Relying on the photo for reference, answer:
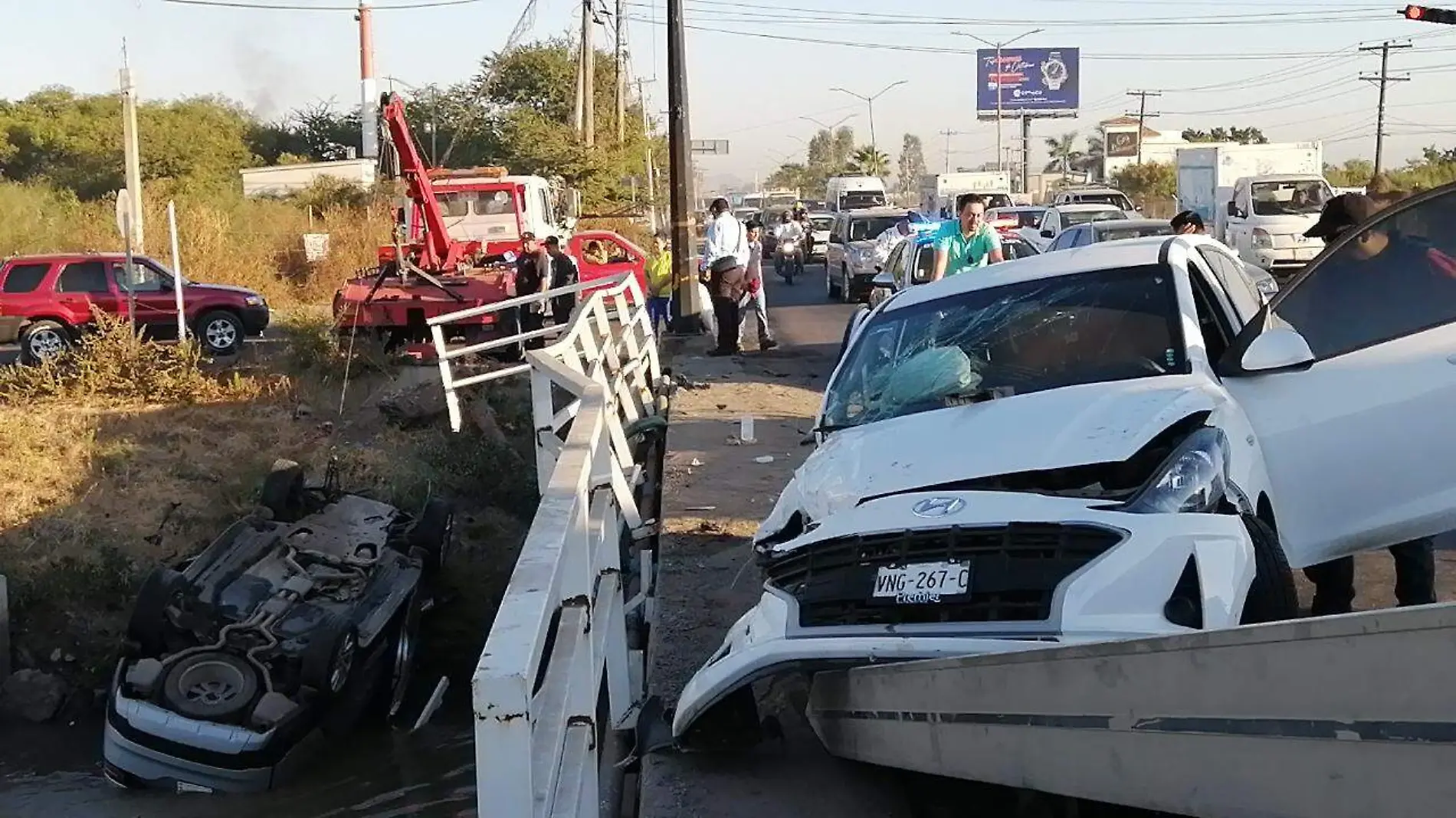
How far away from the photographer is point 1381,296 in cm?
546

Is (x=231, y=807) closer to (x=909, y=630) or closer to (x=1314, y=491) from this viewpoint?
(x=909, y=630)

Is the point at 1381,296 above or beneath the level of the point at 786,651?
above

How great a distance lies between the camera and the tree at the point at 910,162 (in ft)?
495

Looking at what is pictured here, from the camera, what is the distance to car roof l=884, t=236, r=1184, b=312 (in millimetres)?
5902

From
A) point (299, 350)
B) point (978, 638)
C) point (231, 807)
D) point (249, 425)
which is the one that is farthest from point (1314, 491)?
point (299, 350)

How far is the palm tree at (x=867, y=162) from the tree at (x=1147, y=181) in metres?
27.4

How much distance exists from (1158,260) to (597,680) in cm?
292

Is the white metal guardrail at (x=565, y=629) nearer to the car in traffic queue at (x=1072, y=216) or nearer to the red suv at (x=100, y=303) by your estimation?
the red suv at (x=100, y=303)

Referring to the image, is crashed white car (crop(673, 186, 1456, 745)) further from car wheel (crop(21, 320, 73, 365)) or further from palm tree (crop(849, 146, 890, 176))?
palm tree (crop(849, 146, 890, 176))

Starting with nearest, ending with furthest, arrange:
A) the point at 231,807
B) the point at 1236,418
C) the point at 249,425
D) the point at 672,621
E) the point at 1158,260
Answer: the point at 1236,418, the point at 1158,260, the point at 672,621, the point at 231,807, the point at 249,425

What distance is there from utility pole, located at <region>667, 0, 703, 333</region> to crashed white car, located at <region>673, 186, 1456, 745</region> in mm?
12838

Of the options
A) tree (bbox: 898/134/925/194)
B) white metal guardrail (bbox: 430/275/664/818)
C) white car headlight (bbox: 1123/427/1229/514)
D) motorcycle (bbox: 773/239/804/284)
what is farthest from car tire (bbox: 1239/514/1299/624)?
tree (bbox: 898/134/925/194)

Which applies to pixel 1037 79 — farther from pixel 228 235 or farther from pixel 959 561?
pixel 959 561

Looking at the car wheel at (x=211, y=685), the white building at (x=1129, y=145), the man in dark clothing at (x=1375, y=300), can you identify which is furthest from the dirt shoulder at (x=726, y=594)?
the white building at (x=1129, y=145)
